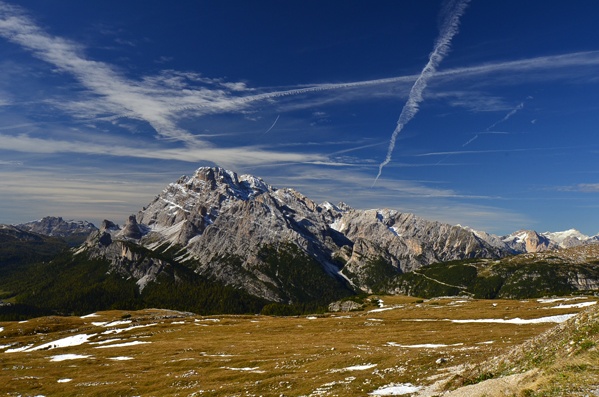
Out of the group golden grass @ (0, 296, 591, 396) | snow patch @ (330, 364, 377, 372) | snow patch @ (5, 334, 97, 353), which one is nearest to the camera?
golden grass @ (0, 296, 591, 396)

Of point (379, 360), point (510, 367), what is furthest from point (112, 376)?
point (510, 367)

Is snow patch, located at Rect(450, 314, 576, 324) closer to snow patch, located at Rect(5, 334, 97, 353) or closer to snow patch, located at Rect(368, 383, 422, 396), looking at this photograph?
snow patch, located at Rect(368, 383, 422, 396)

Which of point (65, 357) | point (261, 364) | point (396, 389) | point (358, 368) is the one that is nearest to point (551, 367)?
point (396, 389)

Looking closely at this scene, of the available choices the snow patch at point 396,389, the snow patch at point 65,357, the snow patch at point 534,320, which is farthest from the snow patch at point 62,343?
the snow patch at point 534,320

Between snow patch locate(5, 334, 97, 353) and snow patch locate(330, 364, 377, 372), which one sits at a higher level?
snow patch locate(330, 364, 377, 372)

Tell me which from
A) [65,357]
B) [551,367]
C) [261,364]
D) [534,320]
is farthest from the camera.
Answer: [65,357]

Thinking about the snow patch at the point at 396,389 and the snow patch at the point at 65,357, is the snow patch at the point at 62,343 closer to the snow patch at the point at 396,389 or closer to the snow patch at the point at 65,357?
the snow patch at the point at 65,357

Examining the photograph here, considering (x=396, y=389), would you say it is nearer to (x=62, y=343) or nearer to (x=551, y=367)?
(x=551, y=367)

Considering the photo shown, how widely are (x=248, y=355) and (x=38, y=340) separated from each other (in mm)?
97575

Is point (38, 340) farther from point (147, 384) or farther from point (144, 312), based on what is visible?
point (147, 384)

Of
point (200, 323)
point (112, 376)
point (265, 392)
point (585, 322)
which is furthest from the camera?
point (200, 323)

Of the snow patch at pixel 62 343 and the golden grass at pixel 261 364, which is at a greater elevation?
the golden grass at pixel 261 364

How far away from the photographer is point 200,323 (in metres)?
148

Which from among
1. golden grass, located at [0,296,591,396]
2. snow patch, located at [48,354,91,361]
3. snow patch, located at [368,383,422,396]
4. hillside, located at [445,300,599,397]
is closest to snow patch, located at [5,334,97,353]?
golden grass, located at [0,296,591,396]
